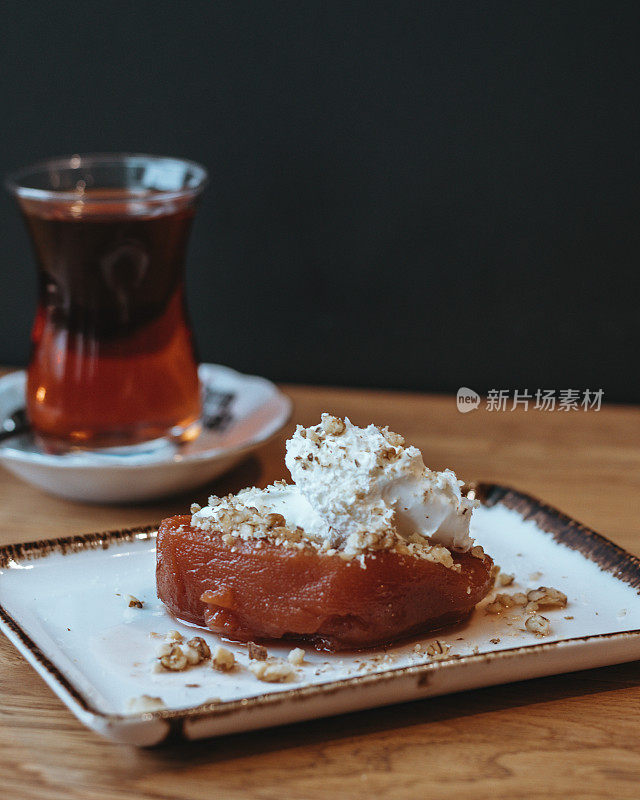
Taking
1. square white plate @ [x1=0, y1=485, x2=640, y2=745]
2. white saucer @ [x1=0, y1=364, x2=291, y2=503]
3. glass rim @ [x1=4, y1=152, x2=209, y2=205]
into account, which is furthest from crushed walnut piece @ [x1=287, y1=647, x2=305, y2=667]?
glass rim @ [x1=4, y1=152, x2=209, y2=205]

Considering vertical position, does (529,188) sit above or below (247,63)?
below

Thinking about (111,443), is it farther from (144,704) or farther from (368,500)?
(144,704)

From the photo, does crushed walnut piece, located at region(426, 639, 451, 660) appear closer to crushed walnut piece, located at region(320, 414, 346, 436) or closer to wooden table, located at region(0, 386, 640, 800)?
wooden table, located at region(0, 386, 640, 800)

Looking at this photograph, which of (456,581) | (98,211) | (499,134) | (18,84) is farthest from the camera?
(18,84)

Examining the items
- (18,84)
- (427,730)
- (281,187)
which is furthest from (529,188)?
(427,730)

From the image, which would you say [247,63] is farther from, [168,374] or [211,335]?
[168,374]
